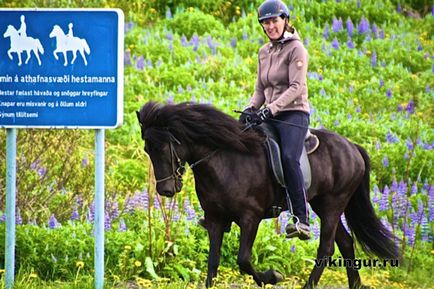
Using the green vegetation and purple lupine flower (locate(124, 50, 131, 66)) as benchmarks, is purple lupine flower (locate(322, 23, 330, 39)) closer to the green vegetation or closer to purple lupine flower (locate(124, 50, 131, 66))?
the green vegetation

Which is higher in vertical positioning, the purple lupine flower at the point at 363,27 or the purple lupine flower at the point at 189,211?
the purple lupine flower at the point at 363,27

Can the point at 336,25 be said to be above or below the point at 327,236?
above

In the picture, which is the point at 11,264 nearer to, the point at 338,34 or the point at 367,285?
the point at 367,285

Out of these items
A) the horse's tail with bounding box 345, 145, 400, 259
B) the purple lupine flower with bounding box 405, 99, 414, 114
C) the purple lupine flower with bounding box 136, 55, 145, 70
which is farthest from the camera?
the purple lupine flower with bounding box 136, 55, 145, 70

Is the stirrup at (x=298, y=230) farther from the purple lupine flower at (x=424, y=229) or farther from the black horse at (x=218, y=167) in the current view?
the purple lupine flower at (x=424, y=229)

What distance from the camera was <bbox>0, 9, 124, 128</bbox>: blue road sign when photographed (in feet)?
24.8

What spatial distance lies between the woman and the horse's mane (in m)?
0.19

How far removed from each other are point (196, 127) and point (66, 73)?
110 centimetres

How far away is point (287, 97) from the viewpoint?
301 inches

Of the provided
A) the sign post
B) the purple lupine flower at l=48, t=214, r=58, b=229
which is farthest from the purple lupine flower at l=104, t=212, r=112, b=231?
the sign post

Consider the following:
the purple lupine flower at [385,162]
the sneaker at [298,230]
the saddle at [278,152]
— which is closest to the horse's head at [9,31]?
the saddle at [278,152]

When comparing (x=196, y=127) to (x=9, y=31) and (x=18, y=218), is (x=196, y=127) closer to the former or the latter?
(x=9, y=31)

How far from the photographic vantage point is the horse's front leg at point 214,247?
7496 mm

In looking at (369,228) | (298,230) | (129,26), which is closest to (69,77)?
(298,230)
